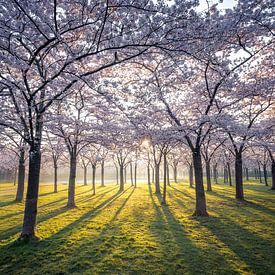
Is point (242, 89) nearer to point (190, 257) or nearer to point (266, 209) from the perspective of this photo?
point (266, 209)

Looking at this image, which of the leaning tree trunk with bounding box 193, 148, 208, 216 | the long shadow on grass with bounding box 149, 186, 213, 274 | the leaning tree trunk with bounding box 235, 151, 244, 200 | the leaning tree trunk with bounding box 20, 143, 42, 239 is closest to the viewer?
the long shadow on grass with bounding box 149, 186, 213, 274

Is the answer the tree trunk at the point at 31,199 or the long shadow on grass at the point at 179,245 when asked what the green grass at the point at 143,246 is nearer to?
the long shadow on grass at the point at 179,245

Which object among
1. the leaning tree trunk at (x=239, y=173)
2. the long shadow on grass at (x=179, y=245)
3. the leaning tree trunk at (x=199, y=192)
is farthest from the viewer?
the leaning tree trunk at (x=239, y=173)

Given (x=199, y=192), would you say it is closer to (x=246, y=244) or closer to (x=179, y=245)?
(x=246, y=244)

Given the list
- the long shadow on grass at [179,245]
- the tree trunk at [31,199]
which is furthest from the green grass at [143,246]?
the tree trunk at [31,199]

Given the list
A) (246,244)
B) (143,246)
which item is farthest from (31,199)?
(246,244)

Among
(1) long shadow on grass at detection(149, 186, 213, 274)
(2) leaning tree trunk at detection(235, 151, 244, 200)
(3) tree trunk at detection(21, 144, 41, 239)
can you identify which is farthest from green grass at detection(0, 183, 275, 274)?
(2) leaning tree trunk at detection(235, 151, 244, 200)

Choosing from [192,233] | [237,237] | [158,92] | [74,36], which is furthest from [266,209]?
[74,36]

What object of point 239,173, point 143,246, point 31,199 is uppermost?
point 239,173

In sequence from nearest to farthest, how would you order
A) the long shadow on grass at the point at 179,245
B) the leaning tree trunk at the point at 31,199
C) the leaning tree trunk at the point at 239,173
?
the long shadow on grass at the point at 179,245 → the leaning tree trunk at the point at 31,199 → the leaning tree trunk at the point at 239,173

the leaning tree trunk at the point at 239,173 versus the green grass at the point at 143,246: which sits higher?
the leaning tree trunk at the point at 239,173

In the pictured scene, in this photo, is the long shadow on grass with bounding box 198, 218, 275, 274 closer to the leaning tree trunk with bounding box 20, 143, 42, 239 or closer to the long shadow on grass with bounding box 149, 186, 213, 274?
the long shadow on grass with bounding box 149, 186, 213, 274

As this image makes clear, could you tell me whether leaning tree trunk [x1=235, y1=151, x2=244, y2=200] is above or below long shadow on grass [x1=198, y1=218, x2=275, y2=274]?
above

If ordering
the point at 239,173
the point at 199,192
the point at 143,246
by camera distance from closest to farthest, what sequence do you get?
the point at 143,246 < the point at 199,192 < the point at 239,173
